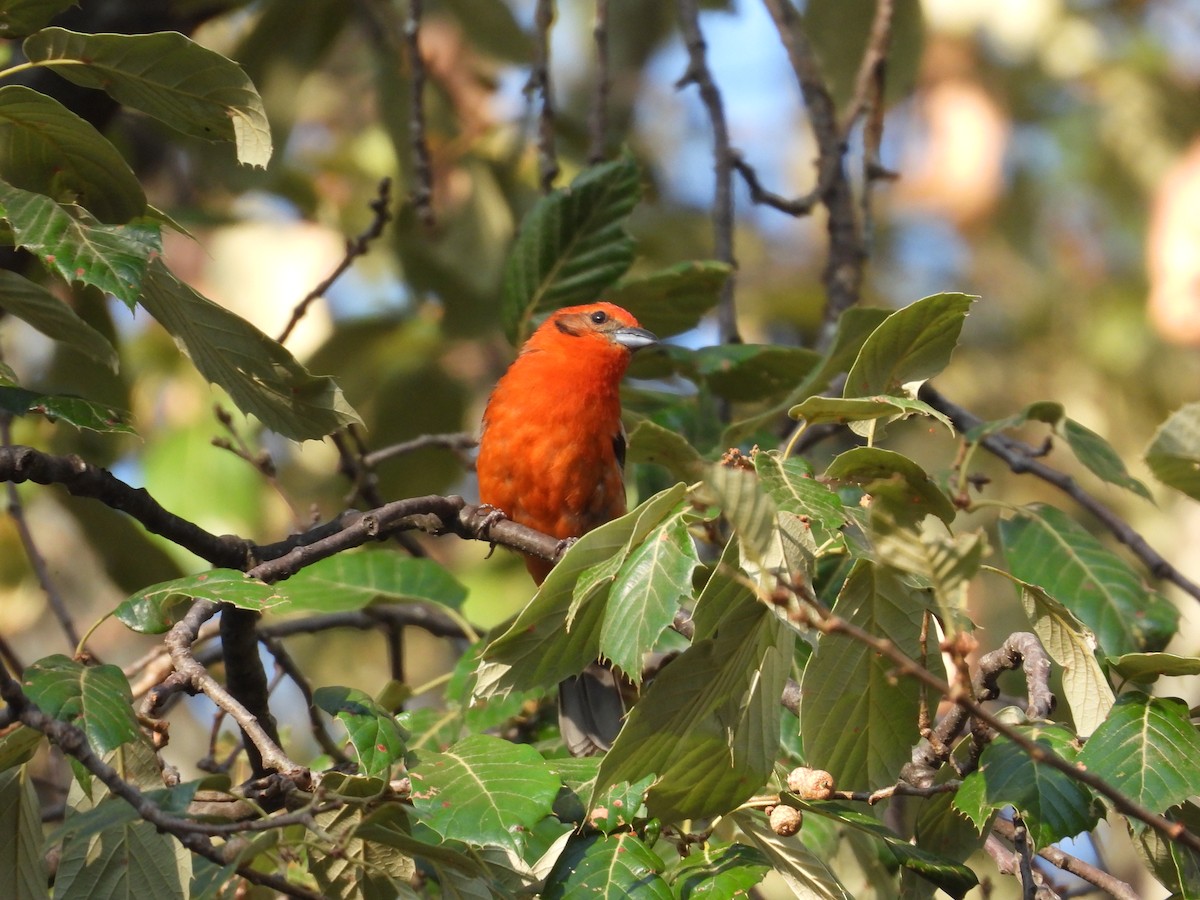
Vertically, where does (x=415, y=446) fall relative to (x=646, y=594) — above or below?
below

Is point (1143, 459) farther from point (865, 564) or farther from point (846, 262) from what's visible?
point (846, 262)

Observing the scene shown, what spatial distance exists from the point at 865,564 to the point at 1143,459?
114 centimetres

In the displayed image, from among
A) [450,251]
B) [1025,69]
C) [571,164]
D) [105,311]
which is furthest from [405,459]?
[1025,69]

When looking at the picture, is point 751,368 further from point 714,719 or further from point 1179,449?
point 714,719

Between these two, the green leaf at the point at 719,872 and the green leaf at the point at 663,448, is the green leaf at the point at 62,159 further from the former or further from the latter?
the green leaf at the point at 719,872

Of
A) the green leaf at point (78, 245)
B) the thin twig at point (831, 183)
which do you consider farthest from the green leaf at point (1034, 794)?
the thin twig at point (831, 183)

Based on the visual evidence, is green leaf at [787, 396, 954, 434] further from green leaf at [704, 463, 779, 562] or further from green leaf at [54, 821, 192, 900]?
green leaf at [54, 821, 192, 900]

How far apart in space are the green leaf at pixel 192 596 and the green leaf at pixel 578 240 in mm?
2117

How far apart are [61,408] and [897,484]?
5.70 feet

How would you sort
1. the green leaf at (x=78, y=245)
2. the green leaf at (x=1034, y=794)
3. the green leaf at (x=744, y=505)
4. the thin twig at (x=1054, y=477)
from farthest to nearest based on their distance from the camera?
the thin twig at (x=1054, y=477)
the green leaf at (x=78, y=245)
the green leaf at (x=1034, y=794)
the green leaf at (x=744, y=505)

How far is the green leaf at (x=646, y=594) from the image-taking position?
2.20 meters

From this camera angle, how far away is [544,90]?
4.83m

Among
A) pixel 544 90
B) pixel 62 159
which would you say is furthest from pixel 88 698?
pixel 544 90

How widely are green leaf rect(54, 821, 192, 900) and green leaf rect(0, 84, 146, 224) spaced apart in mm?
1390
